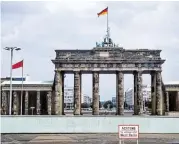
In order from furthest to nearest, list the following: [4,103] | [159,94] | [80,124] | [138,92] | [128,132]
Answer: [4,103], [138,92], [159,94], [80,124], [128,132]

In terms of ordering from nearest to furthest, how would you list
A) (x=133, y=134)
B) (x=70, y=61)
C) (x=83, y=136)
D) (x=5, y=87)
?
(x=133, y=134) → (x=83, y=136) → (x=70, y=61) → (x=5, y=87)

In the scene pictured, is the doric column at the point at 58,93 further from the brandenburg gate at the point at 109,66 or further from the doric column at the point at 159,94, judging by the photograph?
the doric column at the point at 159,94

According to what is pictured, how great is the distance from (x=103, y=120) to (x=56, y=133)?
4.73 metres

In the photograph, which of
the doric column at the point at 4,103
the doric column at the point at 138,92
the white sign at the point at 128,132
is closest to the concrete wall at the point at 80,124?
the white sign at the point at 128,132

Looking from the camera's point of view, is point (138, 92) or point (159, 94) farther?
point (138, 92)

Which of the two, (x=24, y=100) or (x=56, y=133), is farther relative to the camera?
(x=24, y=100)

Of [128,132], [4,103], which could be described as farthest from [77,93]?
[128,132]

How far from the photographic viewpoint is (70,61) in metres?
78.9

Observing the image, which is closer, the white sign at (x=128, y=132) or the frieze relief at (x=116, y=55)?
the white sign at (x=128, y=132)

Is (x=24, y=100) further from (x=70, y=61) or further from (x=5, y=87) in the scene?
(x=70, y=61)

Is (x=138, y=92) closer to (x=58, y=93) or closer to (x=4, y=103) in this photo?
(x=58, y=93)

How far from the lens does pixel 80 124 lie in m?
38.7

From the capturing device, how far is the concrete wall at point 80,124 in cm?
3825

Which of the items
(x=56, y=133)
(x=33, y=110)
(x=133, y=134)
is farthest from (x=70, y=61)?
(x=133, y=134)
